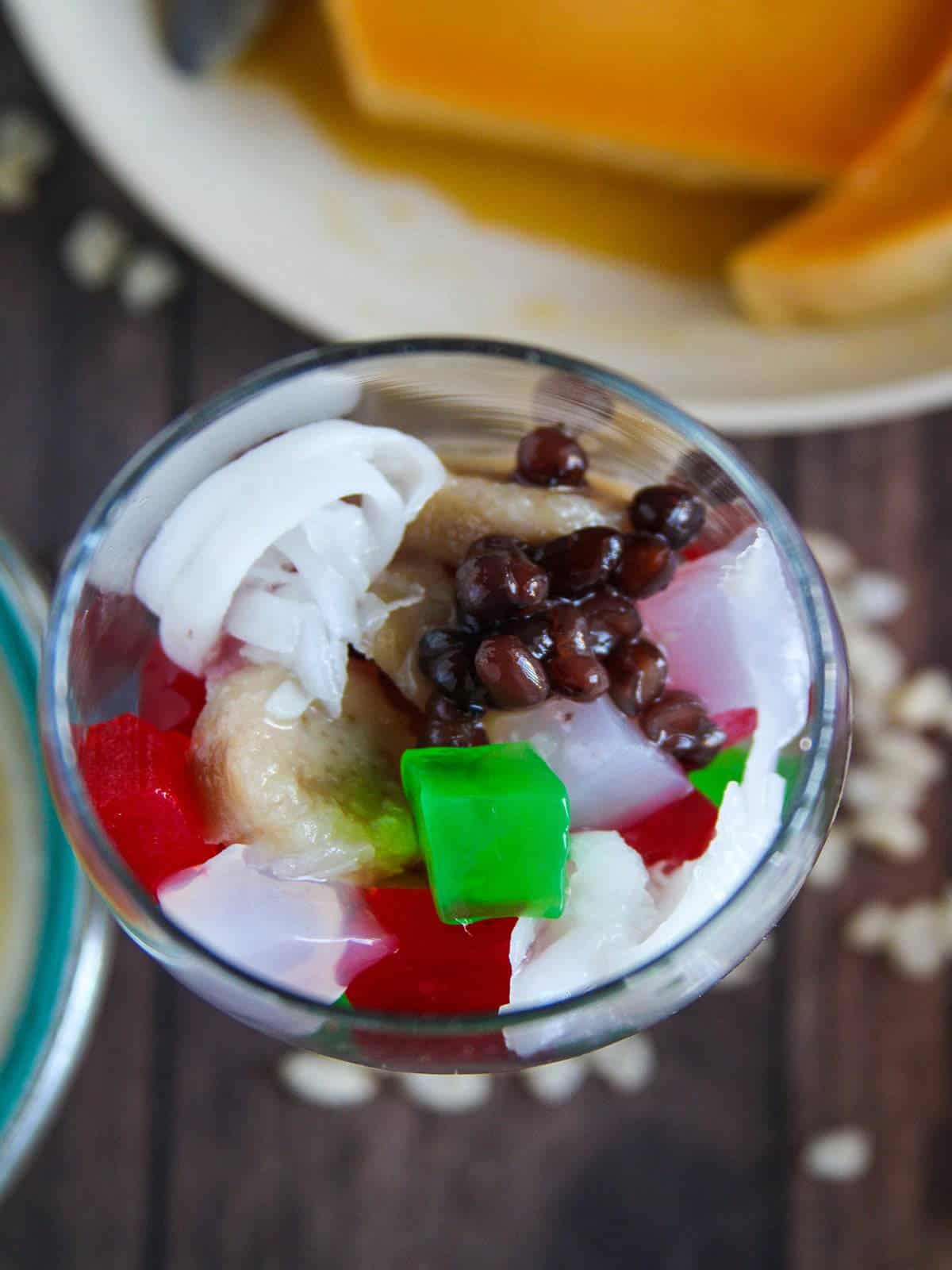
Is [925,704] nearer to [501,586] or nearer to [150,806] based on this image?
[501,586]

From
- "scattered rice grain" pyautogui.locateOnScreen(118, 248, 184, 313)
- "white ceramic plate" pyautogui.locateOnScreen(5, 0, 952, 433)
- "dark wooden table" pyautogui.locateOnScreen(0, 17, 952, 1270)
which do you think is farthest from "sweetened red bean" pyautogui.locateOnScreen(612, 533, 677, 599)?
"scattered rice grain" pyautogui.locateOnScreen(118, 248, 184, 313)

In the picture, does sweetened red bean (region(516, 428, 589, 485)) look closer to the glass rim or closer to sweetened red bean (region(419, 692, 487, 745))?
the glass rim

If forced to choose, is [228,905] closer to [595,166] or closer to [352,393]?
[352,393]

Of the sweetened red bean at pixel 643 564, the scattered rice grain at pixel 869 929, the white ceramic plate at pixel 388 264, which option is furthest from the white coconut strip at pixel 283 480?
the scattered rice grain at pixel 869 929

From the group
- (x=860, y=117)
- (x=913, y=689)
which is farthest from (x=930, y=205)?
(x=913, y=689)

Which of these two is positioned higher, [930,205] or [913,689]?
[930,205]
